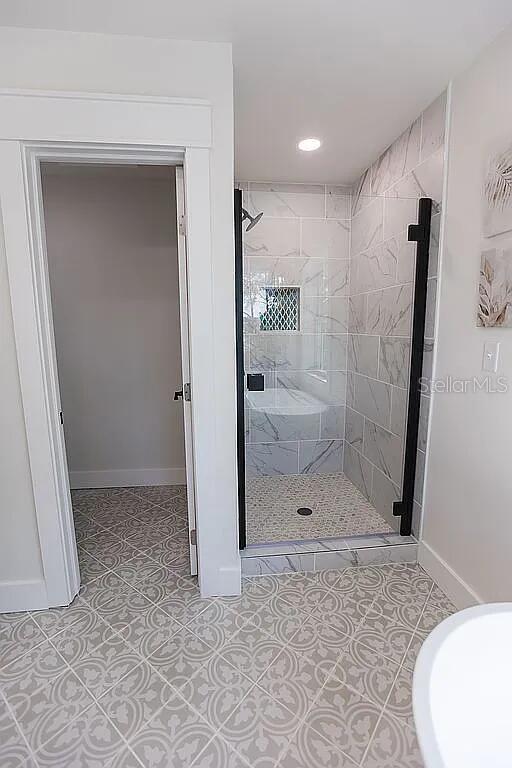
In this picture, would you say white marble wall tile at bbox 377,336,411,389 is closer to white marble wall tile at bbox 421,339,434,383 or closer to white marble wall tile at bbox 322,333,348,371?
white marble wall tile at bbox 421,339,434,383

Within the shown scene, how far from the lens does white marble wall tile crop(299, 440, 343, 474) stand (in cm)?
329

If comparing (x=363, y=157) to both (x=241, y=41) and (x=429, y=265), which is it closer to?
(x=429, y=265)

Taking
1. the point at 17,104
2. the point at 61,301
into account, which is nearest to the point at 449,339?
the point at 17,104

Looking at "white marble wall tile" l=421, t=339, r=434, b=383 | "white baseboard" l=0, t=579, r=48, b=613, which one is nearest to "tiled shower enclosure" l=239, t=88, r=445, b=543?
"white marble wall tile" l=421, t=339, r=434, b=383

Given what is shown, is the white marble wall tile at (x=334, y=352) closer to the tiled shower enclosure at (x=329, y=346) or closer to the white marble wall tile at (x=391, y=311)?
the tiled shower enclosure at (x=329, y=346)

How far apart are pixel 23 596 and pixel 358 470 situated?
7.36 ft

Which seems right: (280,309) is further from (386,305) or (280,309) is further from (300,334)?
(386,305)

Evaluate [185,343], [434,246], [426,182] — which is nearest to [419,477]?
[434,246]

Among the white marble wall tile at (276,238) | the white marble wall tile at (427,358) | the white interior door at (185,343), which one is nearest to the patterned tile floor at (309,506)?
the white interior door at (185,343)

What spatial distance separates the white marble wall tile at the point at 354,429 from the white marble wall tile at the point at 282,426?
234 millimetres

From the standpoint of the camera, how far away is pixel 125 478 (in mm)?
3182

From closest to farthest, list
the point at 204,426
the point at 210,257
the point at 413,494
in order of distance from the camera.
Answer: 1. the point at 210,257
2. the point at 204,426
3. the point at 413,494

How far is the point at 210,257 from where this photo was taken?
5.53ft

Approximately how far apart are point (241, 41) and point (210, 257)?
83 cm
